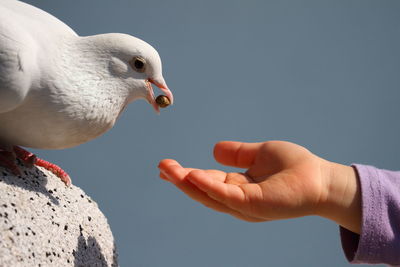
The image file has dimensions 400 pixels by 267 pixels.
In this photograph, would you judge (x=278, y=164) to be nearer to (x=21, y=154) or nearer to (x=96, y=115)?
(x=96, y=115)

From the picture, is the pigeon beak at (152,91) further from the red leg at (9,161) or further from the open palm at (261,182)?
the red leg at (9,161)

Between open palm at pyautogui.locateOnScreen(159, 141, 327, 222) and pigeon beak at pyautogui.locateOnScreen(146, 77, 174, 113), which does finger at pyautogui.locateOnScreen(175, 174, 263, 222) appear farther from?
pigeon beak at pyautogui.locateOnScreen(146, 77, 174, 113)

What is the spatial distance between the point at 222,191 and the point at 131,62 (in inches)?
20.2

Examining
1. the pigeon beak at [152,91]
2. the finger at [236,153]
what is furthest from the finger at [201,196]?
the pigeon beak at [152,91]

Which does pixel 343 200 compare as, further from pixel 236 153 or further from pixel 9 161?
pixel 9 161

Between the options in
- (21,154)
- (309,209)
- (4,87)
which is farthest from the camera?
(21,154)

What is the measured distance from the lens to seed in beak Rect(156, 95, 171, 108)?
137 centimetres

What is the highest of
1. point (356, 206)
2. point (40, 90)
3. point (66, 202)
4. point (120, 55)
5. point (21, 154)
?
point (120, 55)

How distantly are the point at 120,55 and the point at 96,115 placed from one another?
0.21 m

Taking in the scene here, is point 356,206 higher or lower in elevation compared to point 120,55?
lower

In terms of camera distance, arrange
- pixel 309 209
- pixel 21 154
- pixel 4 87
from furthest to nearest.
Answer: pixel 21 154 → pixel 309 209 → pixel 4 87

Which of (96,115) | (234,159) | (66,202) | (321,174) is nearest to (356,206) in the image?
(321,174)

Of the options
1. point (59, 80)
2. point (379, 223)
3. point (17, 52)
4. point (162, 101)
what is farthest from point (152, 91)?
point (379, 223)

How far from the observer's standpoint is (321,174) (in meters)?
1.22
